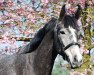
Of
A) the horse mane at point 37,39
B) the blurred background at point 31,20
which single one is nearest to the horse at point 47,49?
the horse mane at point 37,39

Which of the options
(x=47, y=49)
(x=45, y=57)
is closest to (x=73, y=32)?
(x=47, y=49)

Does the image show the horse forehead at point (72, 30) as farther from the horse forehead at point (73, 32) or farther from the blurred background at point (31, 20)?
the blurred background at point (31, 20)

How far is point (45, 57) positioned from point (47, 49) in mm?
144

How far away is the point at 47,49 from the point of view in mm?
6391

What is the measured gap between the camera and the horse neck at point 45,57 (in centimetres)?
636

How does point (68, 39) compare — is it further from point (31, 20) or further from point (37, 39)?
point (31, 20)

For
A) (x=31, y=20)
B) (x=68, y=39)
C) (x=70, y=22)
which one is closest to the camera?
(x=68, y=39)

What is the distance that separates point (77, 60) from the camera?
5.72 metres

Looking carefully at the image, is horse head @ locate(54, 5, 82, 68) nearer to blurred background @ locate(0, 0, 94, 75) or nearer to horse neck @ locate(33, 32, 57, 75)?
horse neck @ locate(33, 32, 57, 75)

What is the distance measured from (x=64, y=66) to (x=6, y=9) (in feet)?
8.86

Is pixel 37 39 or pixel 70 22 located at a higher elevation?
pixel 70 22

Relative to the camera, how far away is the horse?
6004mm

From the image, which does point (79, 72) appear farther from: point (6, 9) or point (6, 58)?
point (6, 58)

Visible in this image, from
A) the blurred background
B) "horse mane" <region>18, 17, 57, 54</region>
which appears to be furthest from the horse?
the blurred background
